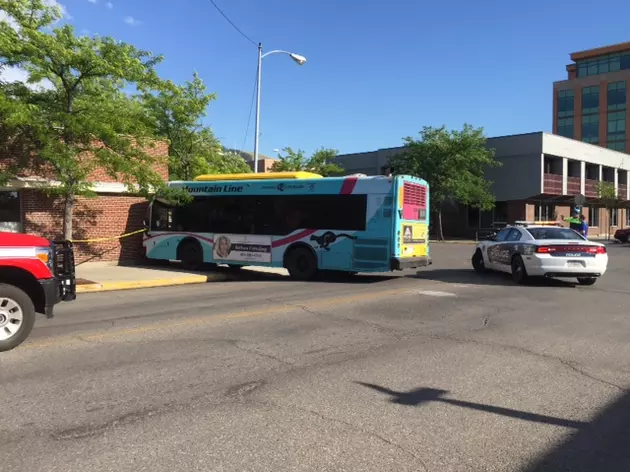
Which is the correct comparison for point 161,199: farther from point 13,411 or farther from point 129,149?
point 13,411

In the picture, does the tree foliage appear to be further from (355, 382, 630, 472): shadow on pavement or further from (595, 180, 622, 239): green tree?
(595, 180, 622, 239): green tree

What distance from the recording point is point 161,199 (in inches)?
673

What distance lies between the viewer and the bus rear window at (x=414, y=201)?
1402 centimetres

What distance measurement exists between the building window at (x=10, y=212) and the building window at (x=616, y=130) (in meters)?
81.2

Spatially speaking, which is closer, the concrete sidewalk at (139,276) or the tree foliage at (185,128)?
the concrete sidewalk at (139,276)

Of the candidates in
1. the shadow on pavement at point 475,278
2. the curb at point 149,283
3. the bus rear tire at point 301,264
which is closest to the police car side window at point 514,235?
the shadow on pavement at point 475,278

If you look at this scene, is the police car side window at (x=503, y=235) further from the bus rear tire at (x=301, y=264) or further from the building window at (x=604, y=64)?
the building window at (x=604, y=64)

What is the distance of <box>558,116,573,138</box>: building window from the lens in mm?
82062

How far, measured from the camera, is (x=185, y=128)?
73.5ft

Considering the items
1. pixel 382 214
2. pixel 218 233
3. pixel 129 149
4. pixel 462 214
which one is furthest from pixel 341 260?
pixel 462 214

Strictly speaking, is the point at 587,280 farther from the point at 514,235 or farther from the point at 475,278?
the point at 475,278

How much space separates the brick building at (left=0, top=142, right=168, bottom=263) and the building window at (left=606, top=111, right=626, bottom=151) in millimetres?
76770

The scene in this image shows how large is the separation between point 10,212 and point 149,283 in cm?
549

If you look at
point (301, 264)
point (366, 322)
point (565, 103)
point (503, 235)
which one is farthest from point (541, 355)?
point (565, 103)
